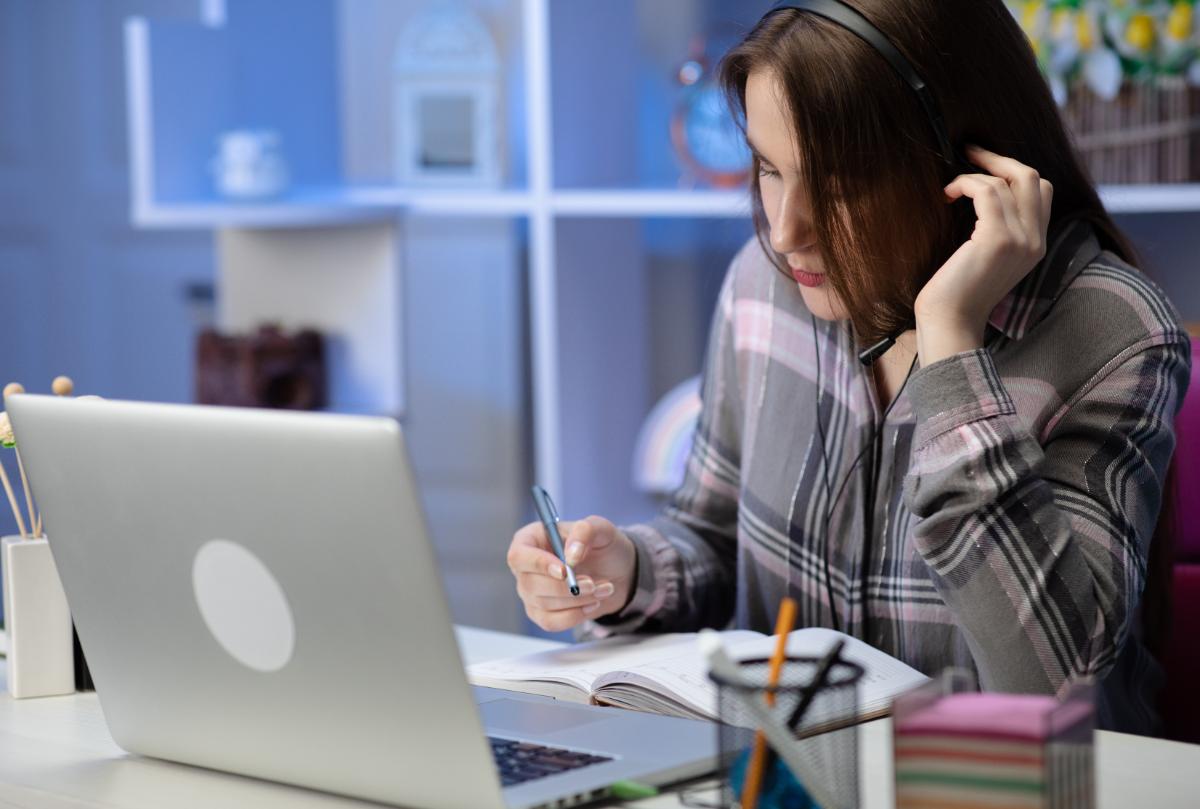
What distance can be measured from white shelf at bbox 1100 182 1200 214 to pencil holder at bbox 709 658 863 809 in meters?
1.58

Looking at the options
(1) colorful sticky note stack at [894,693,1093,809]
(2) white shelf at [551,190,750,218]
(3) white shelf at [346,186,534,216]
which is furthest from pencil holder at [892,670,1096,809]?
(3) white shelf at [346,186,534,216]

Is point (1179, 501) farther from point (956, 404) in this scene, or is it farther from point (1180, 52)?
point (1180, 52)

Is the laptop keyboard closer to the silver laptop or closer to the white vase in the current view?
the silver laptop

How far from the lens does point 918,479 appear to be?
115cm

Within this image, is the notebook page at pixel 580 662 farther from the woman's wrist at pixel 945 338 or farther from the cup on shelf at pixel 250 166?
the cup on shelf at pixel 250 166

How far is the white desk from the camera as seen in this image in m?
A: 0.84

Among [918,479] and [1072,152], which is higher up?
[1072,152]

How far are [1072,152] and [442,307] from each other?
5.86 feet

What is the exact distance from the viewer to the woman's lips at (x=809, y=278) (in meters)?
1.30

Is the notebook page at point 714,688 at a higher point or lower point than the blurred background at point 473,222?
lower

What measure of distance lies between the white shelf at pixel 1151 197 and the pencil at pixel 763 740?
5.21 ft

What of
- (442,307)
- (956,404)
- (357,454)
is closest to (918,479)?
(956,404)

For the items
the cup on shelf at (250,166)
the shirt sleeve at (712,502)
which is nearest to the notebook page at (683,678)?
the shirt sleeve at (712,502)

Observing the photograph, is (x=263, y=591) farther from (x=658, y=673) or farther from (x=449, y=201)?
(x=449, y=201)
